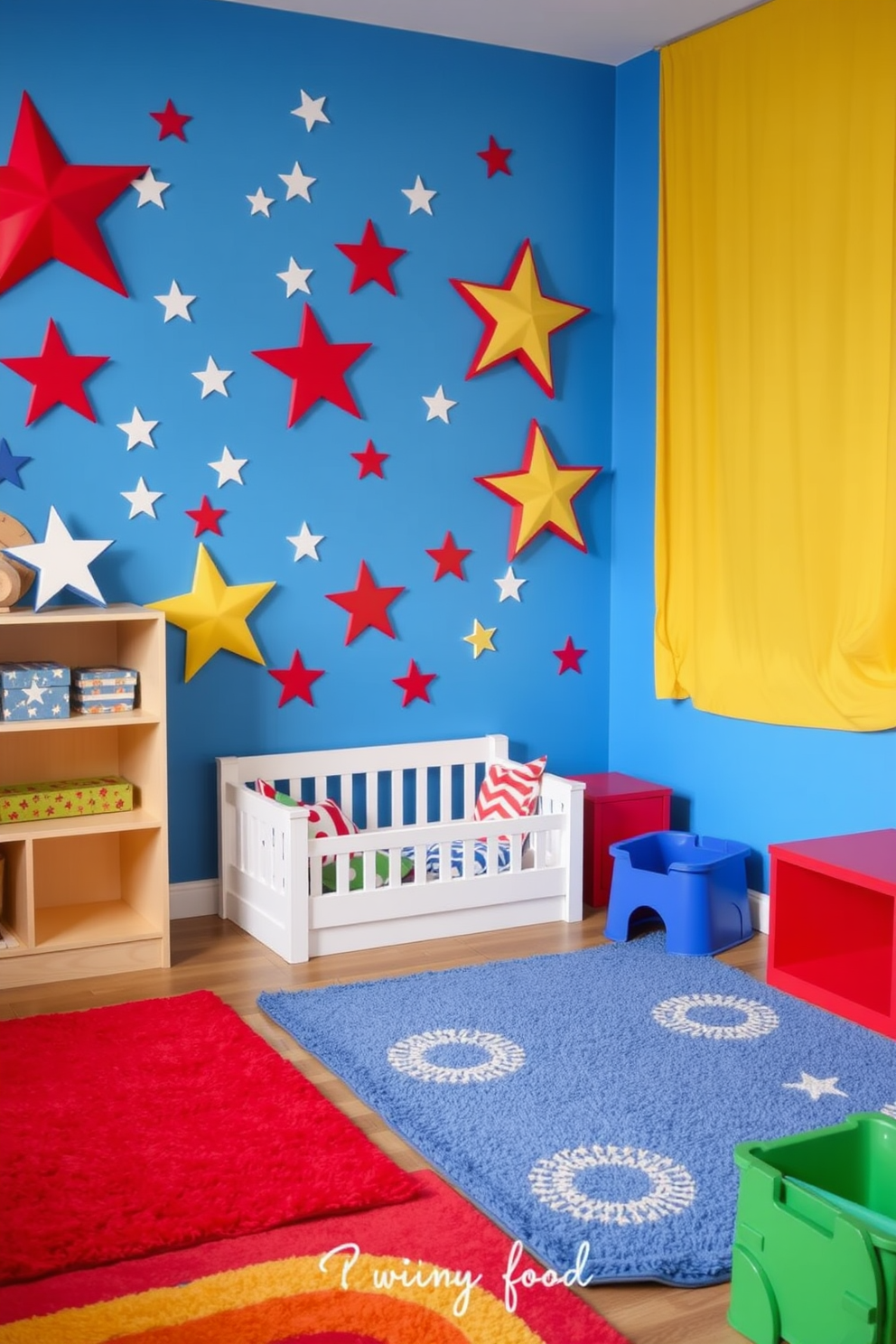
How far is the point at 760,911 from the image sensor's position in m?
3.66

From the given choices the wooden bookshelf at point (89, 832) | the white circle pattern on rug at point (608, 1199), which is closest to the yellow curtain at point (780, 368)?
the white circle pattern on rug at point (608, 1199)

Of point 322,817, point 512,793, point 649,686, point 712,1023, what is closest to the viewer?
point 712,1023

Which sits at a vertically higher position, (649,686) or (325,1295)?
(649,686)

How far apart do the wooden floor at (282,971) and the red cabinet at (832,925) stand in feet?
0.45

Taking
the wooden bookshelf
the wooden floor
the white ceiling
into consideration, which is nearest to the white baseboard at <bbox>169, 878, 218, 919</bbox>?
the wooden floor

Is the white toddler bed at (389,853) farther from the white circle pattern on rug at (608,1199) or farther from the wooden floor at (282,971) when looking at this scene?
the white circle pattern on rug at (608,1199)

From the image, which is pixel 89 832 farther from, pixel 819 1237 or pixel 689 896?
pixel 819 1237

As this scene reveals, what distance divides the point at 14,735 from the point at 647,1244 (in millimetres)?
2059

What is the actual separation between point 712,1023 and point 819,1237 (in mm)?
1239

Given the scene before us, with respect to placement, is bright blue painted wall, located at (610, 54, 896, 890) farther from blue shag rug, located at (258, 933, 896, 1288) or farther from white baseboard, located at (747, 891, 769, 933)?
→ blue shag rug, located at (258, 933, 896, 1288)

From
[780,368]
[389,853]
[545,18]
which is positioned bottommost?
[389,853]

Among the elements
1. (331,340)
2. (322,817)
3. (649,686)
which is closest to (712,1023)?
(322,817)

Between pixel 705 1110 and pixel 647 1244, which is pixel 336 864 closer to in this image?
pixel 705 1110

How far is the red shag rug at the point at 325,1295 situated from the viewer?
71.0 inches
